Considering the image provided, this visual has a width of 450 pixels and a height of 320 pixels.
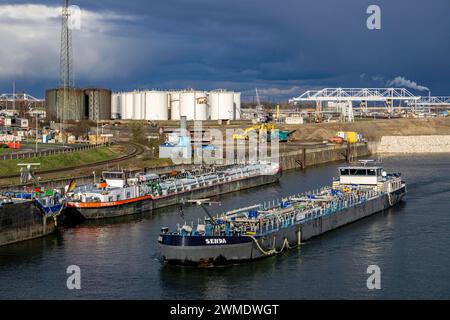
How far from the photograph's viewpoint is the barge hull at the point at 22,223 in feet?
167

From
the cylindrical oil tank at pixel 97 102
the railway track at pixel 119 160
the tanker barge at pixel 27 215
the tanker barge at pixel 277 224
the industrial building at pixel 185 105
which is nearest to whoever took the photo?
the tanker barge at pixel 277 224

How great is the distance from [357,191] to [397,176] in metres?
11.7

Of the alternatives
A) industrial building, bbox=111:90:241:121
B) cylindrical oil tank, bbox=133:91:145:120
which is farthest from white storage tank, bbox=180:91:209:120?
cylindrical oil tank, bbox=133:91:145:120

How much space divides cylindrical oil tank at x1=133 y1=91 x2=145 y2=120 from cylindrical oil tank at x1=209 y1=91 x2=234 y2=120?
62.8 ft

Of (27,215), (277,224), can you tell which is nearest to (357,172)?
(277,224)

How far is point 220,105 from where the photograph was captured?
185875 millimetres

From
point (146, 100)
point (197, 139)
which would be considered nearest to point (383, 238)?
point (197, 139)

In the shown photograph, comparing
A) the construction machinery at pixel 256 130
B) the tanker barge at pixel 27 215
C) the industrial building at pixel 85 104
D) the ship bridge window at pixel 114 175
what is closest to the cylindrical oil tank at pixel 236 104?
the industrial building at pixel 85 104

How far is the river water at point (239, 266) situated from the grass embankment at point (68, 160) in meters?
21.3

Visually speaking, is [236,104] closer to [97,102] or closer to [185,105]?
[185,105]

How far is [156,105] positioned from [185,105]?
909 centimetres

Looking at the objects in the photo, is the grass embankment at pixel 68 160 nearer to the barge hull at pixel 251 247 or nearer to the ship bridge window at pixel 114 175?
the ship bridge window at pixel 114 175

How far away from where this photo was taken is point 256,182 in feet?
298
